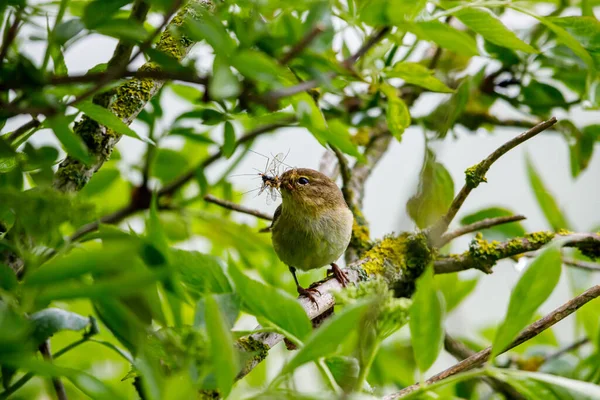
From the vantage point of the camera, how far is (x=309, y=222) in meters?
2.83

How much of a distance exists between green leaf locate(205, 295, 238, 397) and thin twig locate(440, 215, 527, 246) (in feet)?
4.28

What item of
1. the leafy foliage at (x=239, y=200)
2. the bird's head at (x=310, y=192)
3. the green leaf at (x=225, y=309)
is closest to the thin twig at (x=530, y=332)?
the leafy foliage at (x=239, y=200)

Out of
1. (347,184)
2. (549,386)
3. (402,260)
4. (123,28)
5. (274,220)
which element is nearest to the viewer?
(123,28)

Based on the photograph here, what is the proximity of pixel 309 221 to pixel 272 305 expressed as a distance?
1.99 metres

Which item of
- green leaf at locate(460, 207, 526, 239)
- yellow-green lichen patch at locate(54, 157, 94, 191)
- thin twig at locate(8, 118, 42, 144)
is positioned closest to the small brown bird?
green leaf at locate(460, 207, 526, 239)

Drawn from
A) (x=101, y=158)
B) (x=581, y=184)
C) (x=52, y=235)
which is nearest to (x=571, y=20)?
(x=101, y=158)

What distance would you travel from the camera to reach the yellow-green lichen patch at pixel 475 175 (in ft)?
5.20

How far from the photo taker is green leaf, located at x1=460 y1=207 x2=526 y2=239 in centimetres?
208

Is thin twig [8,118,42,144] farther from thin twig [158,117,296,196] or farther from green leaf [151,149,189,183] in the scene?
green leaf [151,149,189,183]

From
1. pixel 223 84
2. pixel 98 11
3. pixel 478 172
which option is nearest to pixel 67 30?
pixel 98 11

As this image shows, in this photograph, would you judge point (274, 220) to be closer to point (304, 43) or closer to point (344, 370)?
point (344, 370)

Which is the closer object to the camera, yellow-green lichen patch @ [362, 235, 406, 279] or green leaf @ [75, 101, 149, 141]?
green leaf @ [75, 101, 149, 141]

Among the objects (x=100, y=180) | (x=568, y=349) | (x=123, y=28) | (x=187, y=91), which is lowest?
(x=568, y=349)

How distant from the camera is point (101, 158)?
4.70ft
